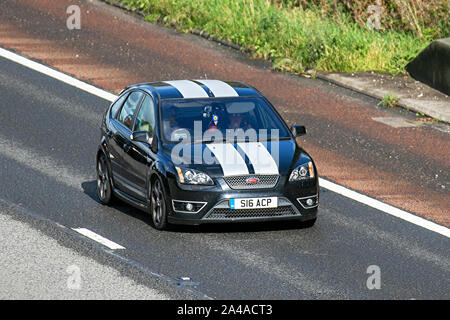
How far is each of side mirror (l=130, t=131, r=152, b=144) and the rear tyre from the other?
112 centimetres

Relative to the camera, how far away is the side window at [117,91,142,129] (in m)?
15.8

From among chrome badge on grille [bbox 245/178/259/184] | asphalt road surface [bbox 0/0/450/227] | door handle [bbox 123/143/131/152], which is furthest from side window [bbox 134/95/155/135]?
asphalt road surface [bbox 0/0/450/227]

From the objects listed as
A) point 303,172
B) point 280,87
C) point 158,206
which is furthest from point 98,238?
point 280,87

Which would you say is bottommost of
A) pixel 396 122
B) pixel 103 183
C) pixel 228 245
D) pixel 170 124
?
pixel 396 122

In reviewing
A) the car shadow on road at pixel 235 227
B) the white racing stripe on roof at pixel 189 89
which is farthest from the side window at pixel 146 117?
the car shadow on road at pixel 235 227

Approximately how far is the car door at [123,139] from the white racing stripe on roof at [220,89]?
2.93 ft

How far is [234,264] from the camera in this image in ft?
42.6

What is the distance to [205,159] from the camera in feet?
46.3

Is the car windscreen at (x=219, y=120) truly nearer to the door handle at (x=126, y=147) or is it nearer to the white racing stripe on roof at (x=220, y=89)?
the white racing stripe on roof at (x=220, y=89)

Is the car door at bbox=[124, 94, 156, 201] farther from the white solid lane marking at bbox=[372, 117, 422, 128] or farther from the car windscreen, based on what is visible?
the white solid lane marking at bbox=[372, 117, 422, 128]

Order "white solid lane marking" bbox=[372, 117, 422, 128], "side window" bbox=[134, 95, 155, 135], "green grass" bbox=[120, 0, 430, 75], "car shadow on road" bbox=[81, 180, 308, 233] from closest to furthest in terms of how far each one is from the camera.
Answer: "car shadow on road" bbox=[81, 180, 308, 233] → "side window" bbox=[134, 95, 155, 135] → "white solid lane marking" bbox=[372, 117, 422, 128] → "green grass" bbox=[120, 0, 430, 75]

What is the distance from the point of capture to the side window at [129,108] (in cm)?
1577

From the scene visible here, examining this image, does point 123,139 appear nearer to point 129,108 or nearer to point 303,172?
point 129,108

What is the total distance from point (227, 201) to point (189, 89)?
2.16 meters
